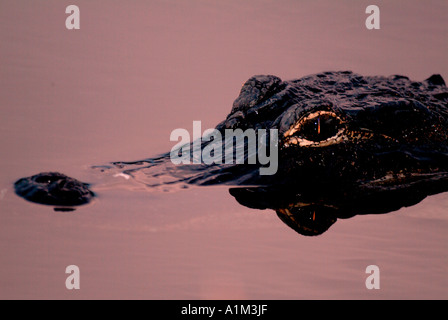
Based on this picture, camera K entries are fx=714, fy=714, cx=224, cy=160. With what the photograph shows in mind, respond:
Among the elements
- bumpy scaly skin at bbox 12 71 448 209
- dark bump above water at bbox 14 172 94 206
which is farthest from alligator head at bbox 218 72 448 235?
dark bump above water at bbox 14 172 94 206

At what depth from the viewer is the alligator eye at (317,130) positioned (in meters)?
4.66

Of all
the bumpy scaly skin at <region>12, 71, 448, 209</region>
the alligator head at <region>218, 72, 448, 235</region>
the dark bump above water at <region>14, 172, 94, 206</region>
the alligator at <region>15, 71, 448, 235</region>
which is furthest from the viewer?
the bumpy scaly skin at <region>12, 71, 448, 209</region>

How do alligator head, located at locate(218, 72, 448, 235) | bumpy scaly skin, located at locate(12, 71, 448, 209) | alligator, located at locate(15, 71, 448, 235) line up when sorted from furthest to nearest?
bumpy scaly skin, located at locate(12, 71, 448, 209) < alligator head, located at locate(218, 72, 448, 235) < alligator, located at locate(15, 71, 448, 235)

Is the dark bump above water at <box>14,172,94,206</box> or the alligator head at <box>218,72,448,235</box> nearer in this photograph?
the dark bump above water at <box>14,172,94,206</box>

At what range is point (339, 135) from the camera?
479 cm

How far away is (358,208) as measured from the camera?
4391 mm

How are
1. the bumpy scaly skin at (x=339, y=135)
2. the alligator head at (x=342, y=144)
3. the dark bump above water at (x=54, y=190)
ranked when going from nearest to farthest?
the dark bump above water at (x=54, y=190) → the alligator head at (x=342, y=144) → the bumpy scaly skin at (x=339, y=135)

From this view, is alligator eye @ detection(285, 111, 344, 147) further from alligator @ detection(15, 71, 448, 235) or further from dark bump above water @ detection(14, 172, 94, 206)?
dark bump above water @ detection(14, 172, 94, 206)

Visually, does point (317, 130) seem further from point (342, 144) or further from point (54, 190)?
point (54, 190)

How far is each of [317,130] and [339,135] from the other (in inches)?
6.8

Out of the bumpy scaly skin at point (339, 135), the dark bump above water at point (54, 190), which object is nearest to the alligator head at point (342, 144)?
the bumpy scaly skin at point (339, 135)

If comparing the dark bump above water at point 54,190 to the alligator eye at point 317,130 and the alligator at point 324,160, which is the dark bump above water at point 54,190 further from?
the alligator eye at point 317,130

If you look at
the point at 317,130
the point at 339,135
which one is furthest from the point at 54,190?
the point at 339,135

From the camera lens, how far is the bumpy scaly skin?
464 centimetres
